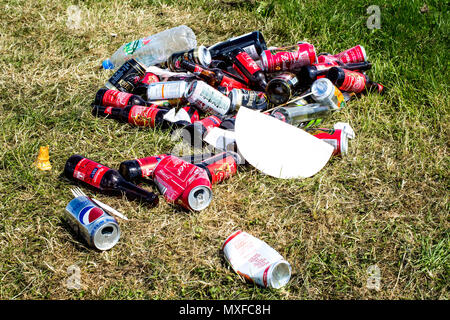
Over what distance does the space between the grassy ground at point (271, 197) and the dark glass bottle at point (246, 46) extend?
64 centimetres

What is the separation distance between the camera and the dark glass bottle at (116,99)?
3.14m

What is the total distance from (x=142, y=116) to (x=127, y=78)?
568 millimetres

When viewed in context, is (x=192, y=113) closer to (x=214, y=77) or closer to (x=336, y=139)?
(x=214, y=77)

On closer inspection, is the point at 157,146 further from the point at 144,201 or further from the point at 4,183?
the point at 4,183

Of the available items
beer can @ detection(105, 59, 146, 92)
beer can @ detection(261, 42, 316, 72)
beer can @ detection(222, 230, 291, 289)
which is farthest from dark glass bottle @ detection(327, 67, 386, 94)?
beer can @ detection(222, 230, 291, 289)

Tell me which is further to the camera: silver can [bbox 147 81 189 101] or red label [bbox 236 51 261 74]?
red label [bbox 236 51 261 74]

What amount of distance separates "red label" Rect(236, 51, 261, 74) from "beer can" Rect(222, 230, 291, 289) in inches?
64.3

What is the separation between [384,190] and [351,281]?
0.78 metres

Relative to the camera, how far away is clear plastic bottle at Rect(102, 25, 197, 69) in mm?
3807

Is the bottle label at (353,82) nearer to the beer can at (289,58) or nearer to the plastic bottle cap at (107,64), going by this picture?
the beer can at (289,58)

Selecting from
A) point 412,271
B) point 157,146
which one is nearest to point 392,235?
point 412,271

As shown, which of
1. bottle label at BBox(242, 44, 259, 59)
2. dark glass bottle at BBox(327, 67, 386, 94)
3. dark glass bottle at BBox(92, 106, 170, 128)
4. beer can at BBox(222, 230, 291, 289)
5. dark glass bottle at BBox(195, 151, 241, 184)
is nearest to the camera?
beer can at BBox(222, 230, 291, 289)

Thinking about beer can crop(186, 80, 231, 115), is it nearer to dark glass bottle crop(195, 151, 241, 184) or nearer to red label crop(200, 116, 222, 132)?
red label crop(200, 116, 222, 132)

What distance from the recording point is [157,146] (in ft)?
9.35
